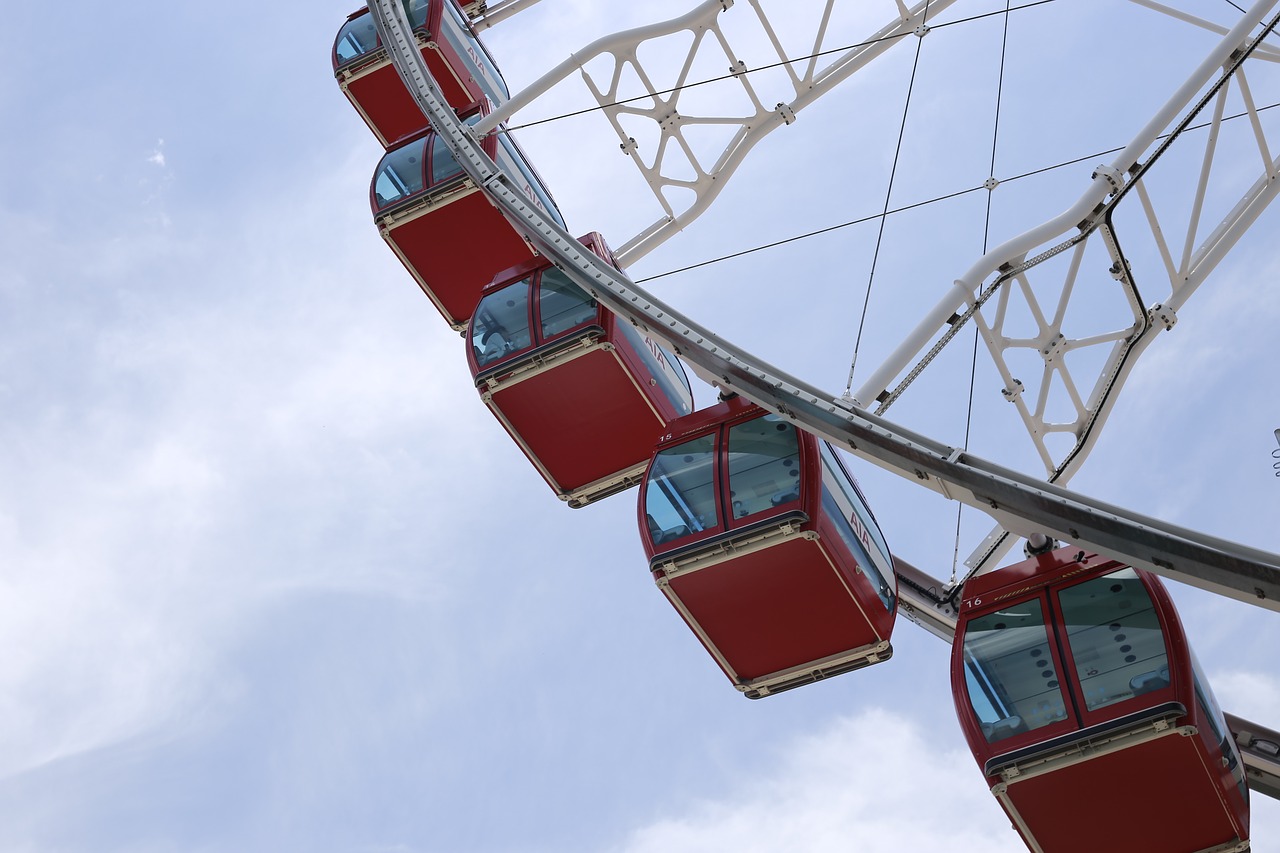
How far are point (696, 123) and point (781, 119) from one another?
0.85 meters

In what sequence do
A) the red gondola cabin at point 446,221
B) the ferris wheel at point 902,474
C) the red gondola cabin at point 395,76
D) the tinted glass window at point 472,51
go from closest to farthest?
the ferris wheel at point 902,474, the red gondola cabin at point 446,221, the red gondola cabin at point 395,76, the tinted glass window at point 472,51

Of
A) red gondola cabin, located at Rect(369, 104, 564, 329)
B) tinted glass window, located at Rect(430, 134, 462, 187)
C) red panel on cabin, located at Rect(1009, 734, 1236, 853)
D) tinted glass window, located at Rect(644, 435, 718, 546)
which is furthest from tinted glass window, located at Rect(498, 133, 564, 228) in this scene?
red panel on cabin, located at Rect(1009, 734, 1236, 853)

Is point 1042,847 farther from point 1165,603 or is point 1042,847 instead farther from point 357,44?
point 357,44

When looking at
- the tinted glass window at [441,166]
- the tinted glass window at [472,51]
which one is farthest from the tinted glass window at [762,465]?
the tinted glass window at [472,51]

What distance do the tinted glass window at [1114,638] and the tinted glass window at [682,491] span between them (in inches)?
97.3

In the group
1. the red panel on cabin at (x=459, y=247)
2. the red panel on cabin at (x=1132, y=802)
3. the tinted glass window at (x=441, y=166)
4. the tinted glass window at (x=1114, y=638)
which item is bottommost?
the red panel on cabin at (x=1132, y=802)

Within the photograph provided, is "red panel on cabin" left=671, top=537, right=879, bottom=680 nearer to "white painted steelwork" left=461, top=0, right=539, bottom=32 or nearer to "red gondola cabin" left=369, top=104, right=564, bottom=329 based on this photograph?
"red gondola cabin" left=369, top=104, right=564, bottom=329

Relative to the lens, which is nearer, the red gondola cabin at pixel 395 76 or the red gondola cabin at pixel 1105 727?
the red gondola cabin at pixel 1105 727

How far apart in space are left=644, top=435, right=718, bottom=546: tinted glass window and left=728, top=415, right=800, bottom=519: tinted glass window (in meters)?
0.16

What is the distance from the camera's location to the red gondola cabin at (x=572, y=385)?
13.6m

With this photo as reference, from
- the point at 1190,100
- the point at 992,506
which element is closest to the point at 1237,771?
the point at 992,506

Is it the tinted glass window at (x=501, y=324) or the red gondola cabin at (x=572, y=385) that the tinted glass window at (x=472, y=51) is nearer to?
the tinted glass window at (x=501, y=324)

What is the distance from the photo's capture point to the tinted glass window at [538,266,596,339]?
45.0 ft

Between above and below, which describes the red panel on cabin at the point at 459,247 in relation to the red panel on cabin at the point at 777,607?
above
